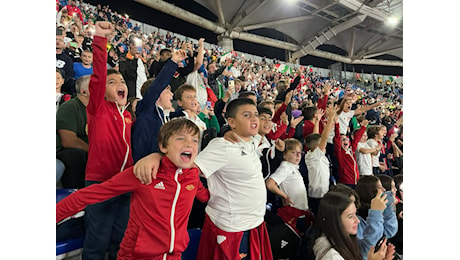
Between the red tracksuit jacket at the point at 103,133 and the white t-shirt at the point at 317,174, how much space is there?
156cm

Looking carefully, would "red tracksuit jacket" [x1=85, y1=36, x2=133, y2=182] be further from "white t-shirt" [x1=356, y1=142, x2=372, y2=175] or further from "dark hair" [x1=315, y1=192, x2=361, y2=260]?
"white t-shirt" [x1=356, y1=142, x2=372, y2=175]

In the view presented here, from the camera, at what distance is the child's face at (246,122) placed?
59.2 inches

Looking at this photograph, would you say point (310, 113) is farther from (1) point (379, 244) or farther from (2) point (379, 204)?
(1) point (379, 244)

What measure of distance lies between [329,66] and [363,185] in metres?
13.5

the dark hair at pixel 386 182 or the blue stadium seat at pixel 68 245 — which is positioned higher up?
the dark hair at pixel 386 182

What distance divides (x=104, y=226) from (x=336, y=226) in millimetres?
1150

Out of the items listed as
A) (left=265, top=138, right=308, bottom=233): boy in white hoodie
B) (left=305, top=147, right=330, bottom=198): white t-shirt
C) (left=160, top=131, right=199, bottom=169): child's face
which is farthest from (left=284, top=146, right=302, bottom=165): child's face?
(left=160, top=131, right=199, bottom=169): child's face

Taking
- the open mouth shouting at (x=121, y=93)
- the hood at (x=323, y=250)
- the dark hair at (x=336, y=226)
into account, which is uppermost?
the open mouth shouting at (x=121, y=93)

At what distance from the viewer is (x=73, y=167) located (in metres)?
1.33

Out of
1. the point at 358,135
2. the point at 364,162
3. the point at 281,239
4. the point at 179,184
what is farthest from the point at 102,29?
the point at 364,162

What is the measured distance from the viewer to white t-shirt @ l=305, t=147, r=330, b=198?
2283 mm

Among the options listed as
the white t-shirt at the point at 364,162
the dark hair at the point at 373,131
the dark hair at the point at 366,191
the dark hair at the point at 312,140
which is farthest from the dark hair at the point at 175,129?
the dark hair at the point at 373,131

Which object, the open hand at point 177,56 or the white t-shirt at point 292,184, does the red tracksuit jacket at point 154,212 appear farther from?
the white t-shirt at point 292,184

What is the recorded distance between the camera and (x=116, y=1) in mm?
8508
